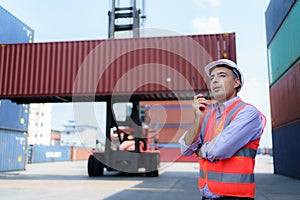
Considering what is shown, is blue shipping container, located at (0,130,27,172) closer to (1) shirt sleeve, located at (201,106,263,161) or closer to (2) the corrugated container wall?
(1) shirt sleeve, located at (201,106,263,161)

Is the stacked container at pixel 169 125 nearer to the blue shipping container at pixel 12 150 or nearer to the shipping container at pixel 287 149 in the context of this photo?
the shipping container at pixel 287 149

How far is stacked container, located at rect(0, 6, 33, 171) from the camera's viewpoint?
13820mm

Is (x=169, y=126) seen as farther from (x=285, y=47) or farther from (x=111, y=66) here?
(x=111, y=66)

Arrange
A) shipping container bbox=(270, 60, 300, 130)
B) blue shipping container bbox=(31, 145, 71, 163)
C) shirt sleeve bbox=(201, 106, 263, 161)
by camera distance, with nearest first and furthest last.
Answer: shirt sleeve bbox=(201, 106, 263, 161), shipping container bbox=(270, 60, 300, 130), blue shipping container bbox=(31, 145, 71, 163)

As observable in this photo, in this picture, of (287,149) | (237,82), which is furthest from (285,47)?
(237,82)

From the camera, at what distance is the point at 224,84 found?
5.45ft

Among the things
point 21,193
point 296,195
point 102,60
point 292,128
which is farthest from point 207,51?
point 21,193

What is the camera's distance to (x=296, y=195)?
25.2 feet

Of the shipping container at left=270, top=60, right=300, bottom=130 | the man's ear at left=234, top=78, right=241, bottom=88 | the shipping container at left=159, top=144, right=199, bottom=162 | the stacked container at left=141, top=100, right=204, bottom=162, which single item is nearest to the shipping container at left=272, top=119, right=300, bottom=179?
the shipping container at left=270, top=60, right=300, bottom=130

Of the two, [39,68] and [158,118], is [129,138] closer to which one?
[39,68]

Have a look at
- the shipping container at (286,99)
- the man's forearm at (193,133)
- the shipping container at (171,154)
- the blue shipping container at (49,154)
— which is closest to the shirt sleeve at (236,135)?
the man's forearm at (193,133)

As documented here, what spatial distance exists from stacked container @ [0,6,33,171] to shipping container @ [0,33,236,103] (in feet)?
7.16

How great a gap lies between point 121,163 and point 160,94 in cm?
342

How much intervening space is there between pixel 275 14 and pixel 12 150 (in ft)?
48.6
